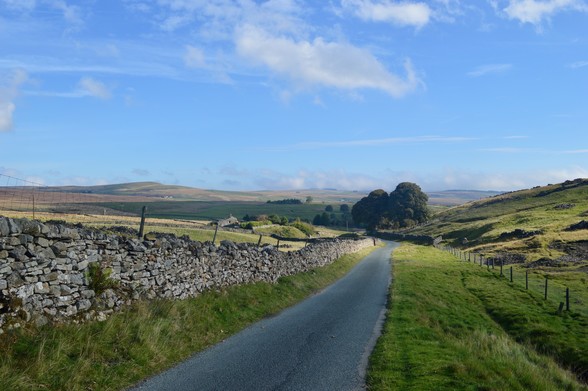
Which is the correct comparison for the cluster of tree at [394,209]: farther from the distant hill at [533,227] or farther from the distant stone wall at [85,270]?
the distant stone wall at [85,270]

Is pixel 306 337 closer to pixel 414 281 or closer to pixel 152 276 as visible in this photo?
pixel 152 276

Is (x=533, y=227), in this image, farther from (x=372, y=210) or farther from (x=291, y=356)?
(x=291, y=356)

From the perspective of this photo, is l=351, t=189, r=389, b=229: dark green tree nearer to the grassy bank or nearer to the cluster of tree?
the cluster of tree

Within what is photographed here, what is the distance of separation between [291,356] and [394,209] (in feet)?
444

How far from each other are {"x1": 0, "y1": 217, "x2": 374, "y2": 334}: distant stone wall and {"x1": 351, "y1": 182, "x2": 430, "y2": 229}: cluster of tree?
128 meters

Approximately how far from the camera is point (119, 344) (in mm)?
11555

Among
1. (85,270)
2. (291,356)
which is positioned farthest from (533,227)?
(85,270)

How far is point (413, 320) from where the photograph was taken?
2067 centimetres

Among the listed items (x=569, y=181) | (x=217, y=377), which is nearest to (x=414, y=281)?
(x=217, y=377)

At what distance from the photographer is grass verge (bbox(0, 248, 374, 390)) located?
30.4 feet

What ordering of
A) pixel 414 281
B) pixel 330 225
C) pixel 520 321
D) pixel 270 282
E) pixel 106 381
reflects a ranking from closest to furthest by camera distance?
1. pixel 106 381
2. pixel 270 282
3. pixel 520 321
4. pixel 414 281
5. pixel 330 225

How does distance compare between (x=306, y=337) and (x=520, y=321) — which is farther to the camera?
(x=520, y=321)

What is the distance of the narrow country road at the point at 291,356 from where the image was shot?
35.8 feet

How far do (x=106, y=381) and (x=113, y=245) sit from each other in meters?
5.10
